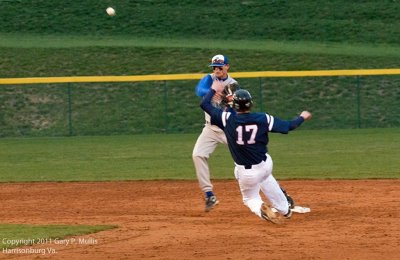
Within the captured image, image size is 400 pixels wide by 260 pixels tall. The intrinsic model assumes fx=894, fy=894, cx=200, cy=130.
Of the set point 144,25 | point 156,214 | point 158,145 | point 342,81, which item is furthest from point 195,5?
point 156,214

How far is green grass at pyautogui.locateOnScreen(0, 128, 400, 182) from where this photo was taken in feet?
52.3

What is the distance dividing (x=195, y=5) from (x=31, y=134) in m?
16.2

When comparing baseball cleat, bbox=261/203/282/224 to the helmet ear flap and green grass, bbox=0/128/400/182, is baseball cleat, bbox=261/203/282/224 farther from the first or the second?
green grass, bbox=0/128/400/182

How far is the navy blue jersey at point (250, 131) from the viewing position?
→ 31.9 feet

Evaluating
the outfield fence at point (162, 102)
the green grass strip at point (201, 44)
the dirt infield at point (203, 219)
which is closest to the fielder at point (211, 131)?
the dirt infield at point (203, 219)

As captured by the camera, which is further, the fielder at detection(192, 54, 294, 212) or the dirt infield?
the fielder at detection(192, 54, 294, 212)

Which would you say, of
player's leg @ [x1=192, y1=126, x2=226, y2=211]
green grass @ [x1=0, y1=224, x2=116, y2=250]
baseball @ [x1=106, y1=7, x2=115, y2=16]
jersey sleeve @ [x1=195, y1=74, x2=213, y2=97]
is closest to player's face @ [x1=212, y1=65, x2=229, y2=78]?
jersey sleeve @ [x1=195, y1=74, x2=213, y2=97]

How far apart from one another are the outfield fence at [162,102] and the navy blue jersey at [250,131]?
15.8 m

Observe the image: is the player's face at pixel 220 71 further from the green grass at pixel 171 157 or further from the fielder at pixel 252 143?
the green grass at pixel 171 157

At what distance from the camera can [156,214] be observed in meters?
11.2

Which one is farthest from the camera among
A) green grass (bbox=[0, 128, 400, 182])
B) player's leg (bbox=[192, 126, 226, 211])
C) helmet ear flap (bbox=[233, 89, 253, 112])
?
green grass (bbox=[0, 128, 400, 182])

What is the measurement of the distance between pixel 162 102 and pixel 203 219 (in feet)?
55.6

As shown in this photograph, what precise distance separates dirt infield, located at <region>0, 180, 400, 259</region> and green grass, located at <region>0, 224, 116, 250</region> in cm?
19

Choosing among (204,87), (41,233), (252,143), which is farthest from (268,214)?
(41,233)
